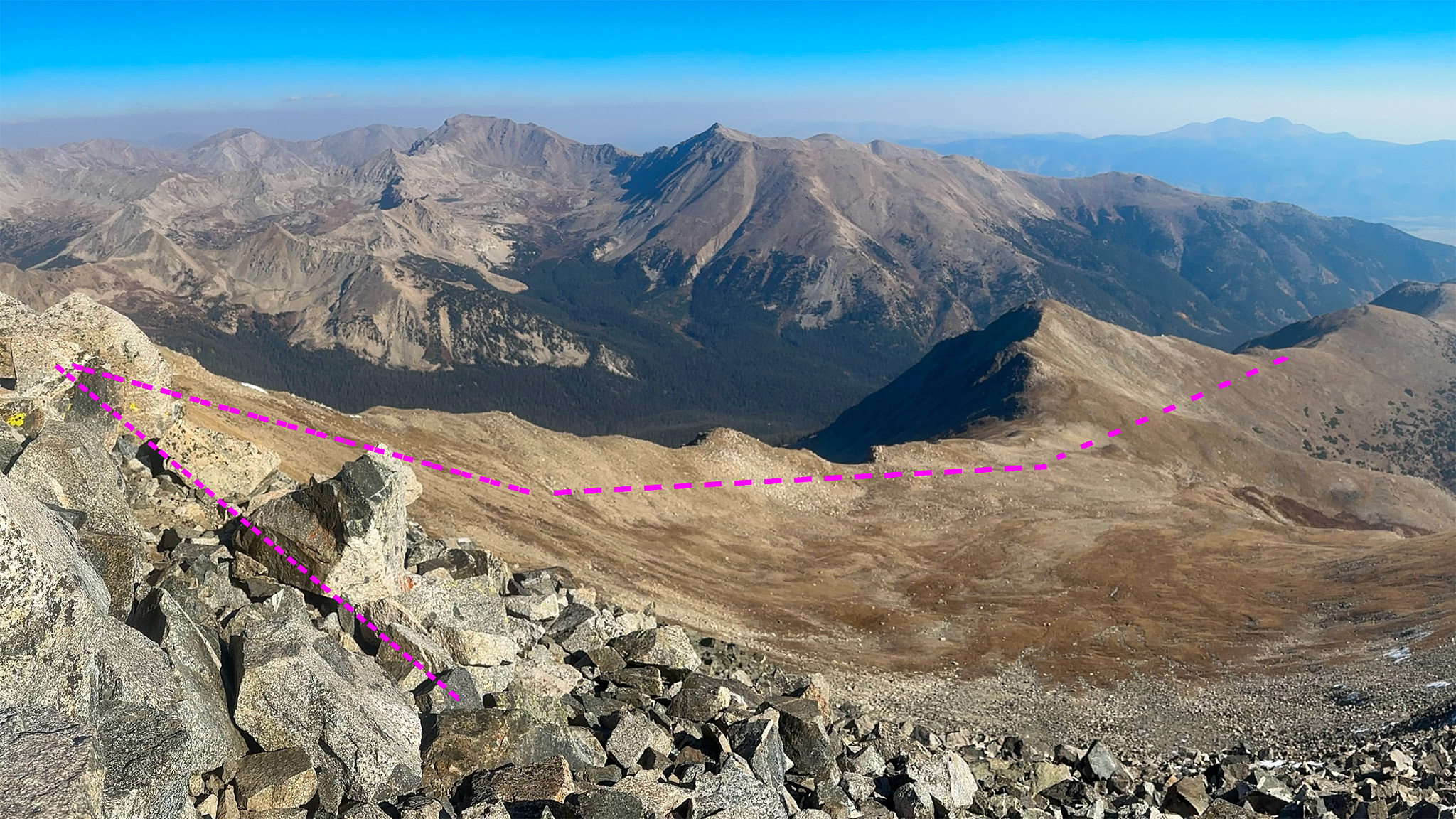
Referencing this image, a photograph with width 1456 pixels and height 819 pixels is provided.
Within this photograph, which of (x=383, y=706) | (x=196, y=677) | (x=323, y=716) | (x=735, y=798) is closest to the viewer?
(x=196, y=677)

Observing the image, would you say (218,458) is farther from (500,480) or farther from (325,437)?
(500,480)

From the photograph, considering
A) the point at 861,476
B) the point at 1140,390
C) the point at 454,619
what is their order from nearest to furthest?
the point at 454,619 → the point at 861,476 → the point at 1140,390

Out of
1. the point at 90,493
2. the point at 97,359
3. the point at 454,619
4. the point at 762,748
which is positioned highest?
the point at 97,359

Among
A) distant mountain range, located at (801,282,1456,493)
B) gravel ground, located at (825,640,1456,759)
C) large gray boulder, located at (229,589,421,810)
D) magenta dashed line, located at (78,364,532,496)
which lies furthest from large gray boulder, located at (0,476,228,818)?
distant mountain range, located at (801,282,1456,493)

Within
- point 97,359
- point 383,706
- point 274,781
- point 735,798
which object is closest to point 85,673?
point 274,781

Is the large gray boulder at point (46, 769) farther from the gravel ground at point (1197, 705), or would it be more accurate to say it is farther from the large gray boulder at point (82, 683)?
the gravel ground at point (1197, 705)

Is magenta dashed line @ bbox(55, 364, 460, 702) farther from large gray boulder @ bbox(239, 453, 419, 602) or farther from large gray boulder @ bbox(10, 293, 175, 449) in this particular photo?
large gray boulder @ bbox(10, 293, 175, 449)
